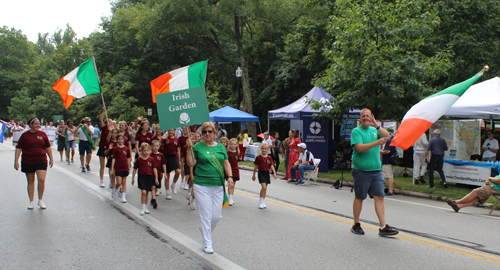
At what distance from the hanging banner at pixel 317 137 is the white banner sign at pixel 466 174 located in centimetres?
441

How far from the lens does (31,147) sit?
25.3ft

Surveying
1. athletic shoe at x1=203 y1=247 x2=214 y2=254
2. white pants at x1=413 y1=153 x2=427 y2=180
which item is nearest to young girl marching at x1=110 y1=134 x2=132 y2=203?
athletic shoe at x1=203 y1=247 x2=214 y2=254

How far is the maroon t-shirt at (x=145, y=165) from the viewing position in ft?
25.8

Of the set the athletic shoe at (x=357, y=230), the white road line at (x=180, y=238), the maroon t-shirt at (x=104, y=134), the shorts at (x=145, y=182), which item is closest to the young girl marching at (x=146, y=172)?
the shorts at (x=145, y=182)

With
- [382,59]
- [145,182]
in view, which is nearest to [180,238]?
[145,182]

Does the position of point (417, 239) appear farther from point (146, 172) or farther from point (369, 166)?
point (146, 172)

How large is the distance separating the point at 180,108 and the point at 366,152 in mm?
2926

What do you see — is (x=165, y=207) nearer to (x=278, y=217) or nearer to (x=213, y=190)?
(x=278, y=217)

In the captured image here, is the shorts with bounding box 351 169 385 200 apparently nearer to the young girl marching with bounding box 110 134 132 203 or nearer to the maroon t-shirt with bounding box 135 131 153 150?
the young girl marching with bounding box 110 134 132 203

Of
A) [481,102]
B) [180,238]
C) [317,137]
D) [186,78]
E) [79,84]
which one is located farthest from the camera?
[317,137]

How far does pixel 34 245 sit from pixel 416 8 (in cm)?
1220

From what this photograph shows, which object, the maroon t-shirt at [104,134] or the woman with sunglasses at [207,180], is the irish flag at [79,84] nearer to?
the maroon t-shirt at [104,134]

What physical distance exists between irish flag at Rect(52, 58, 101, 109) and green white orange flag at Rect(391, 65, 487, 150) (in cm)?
810

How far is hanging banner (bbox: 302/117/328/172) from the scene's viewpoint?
49.2ft
